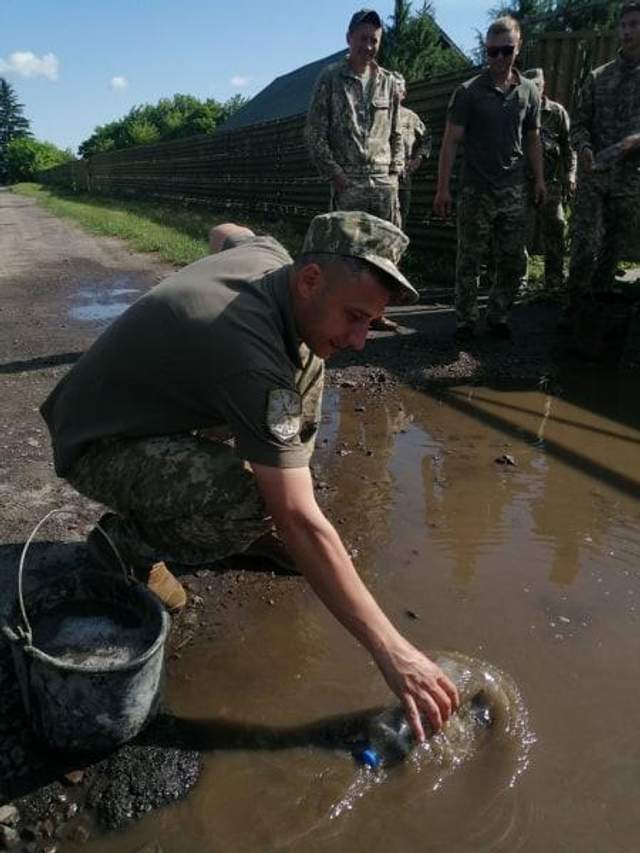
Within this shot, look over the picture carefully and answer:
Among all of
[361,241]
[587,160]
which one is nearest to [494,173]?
[587,160]

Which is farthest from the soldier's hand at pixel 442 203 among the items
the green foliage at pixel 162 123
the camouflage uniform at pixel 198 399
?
the green foliage at pixel 162 123

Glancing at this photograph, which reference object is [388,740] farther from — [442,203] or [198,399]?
[442,203]

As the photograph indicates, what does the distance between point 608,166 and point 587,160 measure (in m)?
0.17

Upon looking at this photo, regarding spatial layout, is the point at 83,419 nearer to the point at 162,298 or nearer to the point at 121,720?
the point at 162,298

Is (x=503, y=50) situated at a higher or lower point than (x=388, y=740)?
higher

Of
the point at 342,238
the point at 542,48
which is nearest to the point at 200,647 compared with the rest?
the point at 342,238

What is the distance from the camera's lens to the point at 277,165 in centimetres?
1464

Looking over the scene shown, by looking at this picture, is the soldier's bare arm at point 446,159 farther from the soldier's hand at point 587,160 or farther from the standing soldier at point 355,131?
the soldier's hand at point 587,160

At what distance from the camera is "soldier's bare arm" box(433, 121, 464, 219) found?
5.36 meters

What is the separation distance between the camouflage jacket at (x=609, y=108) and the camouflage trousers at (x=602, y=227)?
212 millimetres

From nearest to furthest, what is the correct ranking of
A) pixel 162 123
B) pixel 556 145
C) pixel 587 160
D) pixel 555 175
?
pixel 587 160
pixel 556 145
pixel 555 175
pixel 162 123

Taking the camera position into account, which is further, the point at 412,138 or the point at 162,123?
the point at 162,123

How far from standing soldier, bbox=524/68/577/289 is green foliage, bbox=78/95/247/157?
2089 inches

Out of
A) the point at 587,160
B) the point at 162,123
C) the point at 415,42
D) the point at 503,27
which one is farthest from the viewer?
the point at 162,123
